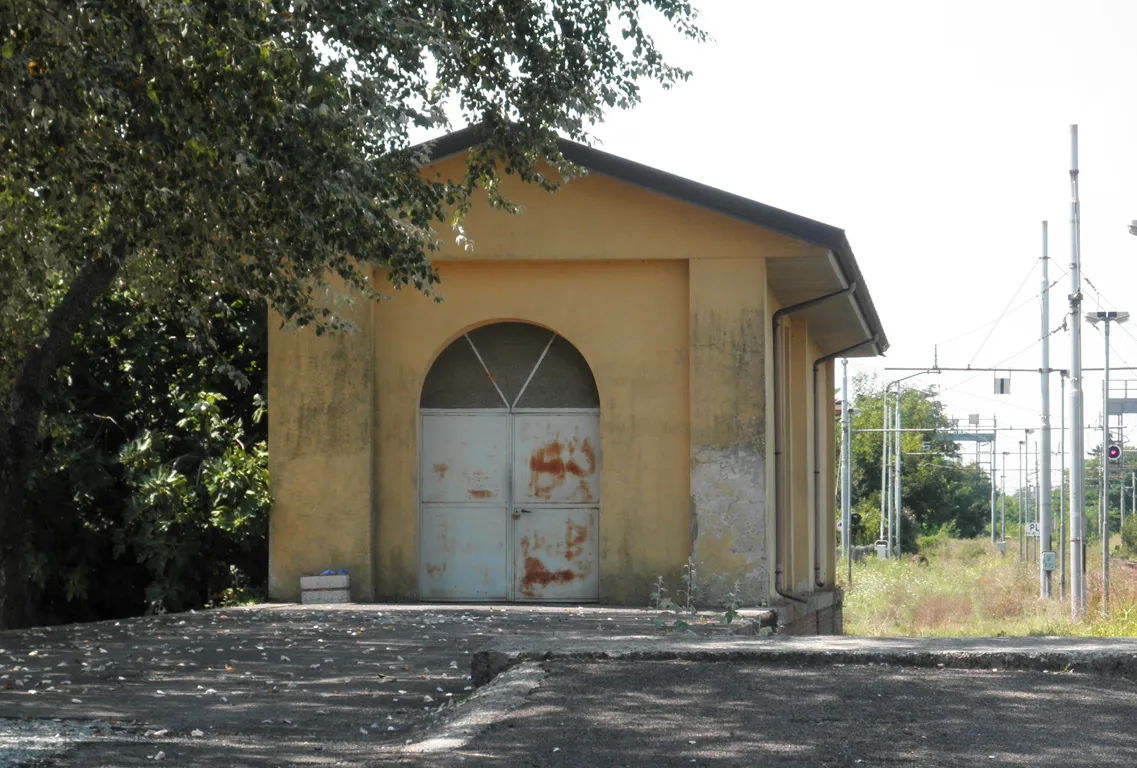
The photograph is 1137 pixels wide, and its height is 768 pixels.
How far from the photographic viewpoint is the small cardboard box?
13.6m

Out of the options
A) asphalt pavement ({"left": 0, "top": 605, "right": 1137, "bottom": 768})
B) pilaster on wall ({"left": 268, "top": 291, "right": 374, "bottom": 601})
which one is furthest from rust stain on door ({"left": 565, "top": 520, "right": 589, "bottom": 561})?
asphalt pavement ({"left": 0, "top": 605, "right": 1137, "bottom": 768})

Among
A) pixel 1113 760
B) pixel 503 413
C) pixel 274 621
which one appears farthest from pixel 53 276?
pixel 1113 760

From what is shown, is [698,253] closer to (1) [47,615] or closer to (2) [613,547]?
(2) [613,547]

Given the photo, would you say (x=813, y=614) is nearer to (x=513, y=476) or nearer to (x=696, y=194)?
(x=513, y=476)

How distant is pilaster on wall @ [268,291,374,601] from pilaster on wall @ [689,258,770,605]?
327 centimetres

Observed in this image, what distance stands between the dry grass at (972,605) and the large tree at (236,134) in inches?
491

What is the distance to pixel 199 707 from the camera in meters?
7.59

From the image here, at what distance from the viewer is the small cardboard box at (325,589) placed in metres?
13.6

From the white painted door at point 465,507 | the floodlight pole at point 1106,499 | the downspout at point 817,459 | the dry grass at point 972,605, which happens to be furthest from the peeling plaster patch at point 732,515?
the floodlight pole at point 1106,499

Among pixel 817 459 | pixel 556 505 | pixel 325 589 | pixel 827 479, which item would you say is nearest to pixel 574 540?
pixel 556 505

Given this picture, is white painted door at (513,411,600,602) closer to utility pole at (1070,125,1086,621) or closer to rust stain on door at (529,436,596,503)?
rust stain on door at (529,436,596,503)

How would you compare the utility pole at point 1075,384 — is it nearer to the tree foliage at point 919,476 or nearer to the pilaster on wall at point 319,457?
→ the pilaster on wall at point 319,457

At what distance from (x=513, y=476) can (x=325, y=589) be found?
2.21 meters

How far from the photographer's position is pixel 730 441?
1352 centimetres
